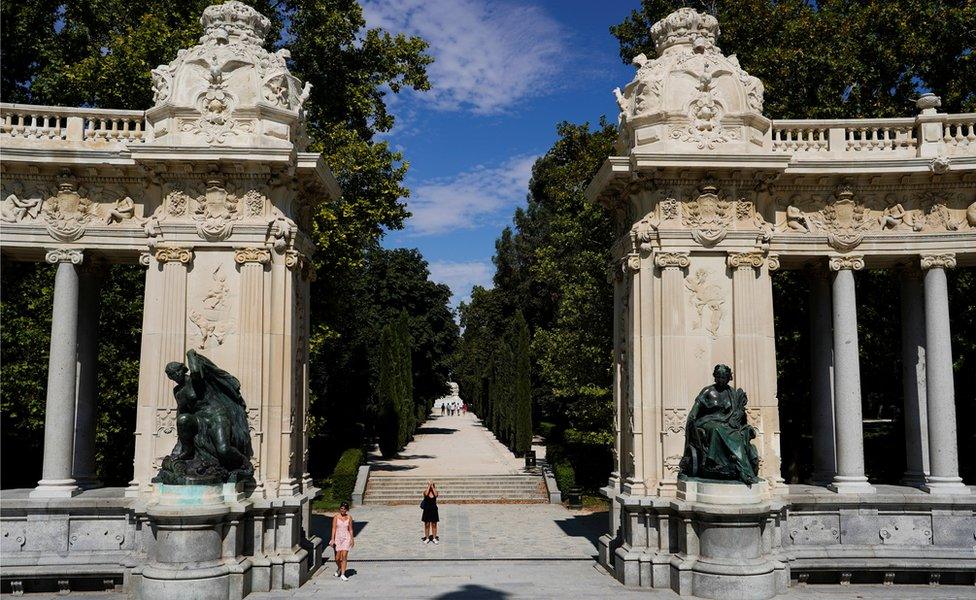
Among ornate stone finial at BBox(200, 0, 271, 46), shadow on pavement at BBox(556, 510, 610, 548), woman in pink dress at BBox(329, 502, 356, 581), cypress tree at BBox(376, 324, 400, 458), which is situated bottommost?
shadow on pavement at BBox(556, 510, 610, 548)

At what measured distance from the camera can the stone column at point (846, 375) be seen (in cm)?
1686

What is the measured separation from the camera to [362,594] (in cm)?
1434

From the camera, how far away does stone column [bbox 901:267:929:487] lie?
58.9 ft

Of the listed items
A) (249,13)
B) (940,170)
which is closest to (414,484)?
(249,13)

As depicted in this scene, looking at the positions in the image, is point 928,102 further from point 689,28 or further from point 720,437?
point 720,437

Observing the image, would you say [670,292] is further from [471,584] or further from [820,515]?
[471,584]

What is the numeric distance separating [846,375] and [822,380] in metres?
1.94

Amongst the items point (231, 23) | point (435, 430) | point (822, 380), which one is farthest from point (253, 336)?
point (435, 430)

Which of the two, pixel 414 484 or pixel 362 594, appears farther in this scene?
pixel 414 484

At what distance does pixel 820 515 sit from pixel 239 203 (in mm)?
14430

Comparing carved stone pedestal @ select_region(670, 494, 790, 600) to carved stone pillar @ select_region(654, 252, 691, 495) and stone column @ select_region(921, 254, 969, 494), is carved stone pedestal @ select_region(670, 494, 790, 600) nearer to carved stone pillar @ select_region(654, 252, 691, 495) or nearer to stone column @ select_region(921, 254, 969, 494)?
carved stone pillar @ select_region(654, 252, 691, 495)

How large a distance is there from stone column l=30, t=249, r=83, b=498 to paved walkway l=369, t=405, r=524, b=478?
57.2 feet

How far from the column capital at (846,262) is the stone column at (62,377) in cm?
1747

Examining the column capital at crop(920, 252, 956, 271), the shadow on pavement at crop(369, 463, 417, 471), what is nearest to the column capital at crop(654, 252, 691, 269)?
the column capital at crop(920, 252, 956, 271)
